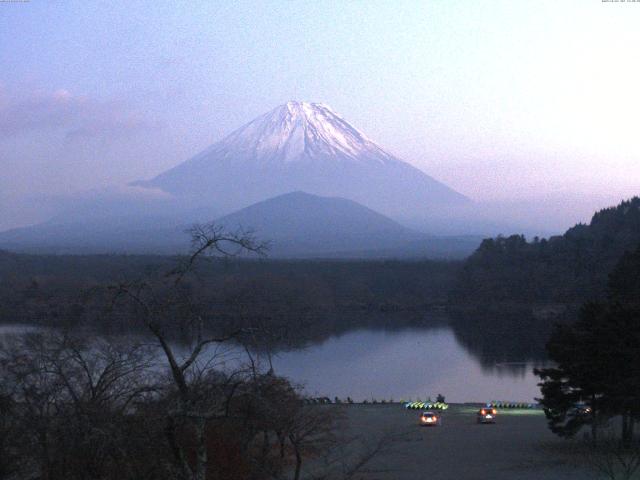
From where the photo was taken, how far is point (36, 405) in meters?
5.49

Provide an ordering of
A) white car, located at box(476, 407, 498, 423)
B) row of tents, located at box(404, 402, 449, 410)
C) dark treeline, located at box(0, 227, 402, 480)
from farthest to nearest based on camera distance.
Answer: row of tents, located at box(404, 402, 449, 410)
white car, located at box(476, 407, 498, 423)
dark treeline, located at box(0, 227, 402, 480)

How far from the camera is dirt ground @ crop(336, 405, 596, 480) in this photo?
372 inches

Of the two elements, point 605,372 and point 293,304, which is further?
point 293,304

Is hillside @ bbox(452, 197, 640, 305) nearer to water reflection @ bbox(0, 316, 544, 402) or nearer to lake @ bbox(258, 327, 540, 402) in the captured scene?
water reflection @ bbox(0, 316, 544, 402)

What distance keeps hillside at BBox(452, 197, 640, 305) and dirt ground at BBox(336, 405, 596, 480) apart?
2686cm

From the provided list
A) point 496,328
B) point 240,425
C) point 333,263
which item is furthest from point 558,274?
point 240,425

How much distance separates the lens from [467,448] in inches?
444

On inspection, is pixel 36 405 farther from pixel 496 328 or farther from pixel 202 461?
pixel 496 328

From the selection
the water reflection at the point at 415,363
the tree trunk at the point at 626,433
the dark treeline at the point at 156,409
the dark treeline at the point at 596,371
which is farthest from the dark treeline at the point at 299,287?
the dark treeline at the point at 156,409

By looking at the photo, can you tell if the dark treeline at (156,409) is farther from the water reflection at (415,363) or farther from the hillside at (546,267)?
the hillside at (546,267)

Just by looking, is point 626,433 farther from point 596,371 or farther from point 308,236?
point 308,236

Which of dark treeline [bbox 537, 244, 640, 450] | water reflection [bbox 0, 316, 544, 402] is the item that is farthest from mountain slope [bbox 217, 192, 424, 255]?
dark treeline [bbox 537, 244, 640, 450]

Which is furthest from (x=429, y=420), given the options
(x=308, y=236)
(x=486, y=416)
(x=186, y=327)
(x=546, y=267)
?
(x=308, y=236)

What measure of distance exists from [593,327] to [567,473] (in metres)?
2.11
